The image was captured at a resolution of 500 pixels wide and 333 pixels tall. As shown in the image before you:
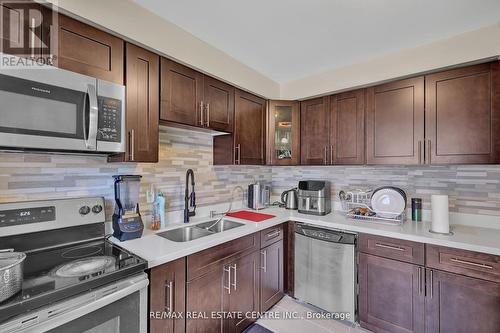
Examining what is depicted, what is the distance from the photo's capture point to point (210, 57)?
1.92 meters

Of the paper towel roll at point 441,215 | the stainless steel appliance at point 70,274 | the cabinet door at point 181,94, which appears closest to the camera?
the stainless steel appliance at point 70,274

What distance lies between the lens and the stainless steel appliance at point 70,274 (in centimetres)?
83

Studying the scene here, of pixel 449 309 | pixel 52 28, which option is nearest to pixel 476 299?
pixel 449 309

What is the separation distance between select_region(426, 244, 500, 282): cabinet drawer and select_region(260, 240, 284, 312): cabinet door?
120 centimetres

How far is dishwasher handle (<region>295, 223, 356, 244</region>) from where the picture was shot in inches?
78.4

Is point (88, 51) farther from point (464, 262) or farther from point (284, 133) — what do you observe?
point (464, 262)

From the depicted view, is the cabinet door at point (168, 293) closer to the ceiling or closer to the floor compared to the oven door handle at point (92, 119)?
closer to the floor

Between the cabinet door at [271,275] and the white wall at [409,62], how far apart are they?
5.62ft

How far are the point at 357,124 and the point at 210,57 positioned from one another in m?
1.53

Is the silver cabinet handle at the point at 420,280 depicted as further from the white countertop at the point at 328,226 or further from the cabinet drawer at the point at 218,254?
the cabinet drawer at the point at 218,254

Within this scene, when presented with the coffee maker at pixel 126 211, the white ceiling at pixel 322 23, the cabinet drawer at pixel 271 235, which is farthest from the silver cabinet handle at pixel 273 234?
the white ceiling at pixel 322 23

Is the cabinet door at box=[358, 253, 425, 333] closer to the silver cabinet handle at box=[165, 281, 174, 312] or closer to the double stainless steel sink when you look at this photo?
the double stainless steel sink

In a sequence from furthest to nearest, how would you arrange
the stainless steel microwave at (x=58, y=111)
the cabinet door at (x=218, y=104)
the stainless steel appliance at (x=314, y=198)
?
the stainless steel appliance at (x=314, y=198), the cabinet door at (x=218, y=104), the stainless steel microwave at (x=58, y=111)

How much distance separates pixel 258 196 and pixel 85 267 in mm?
1812
